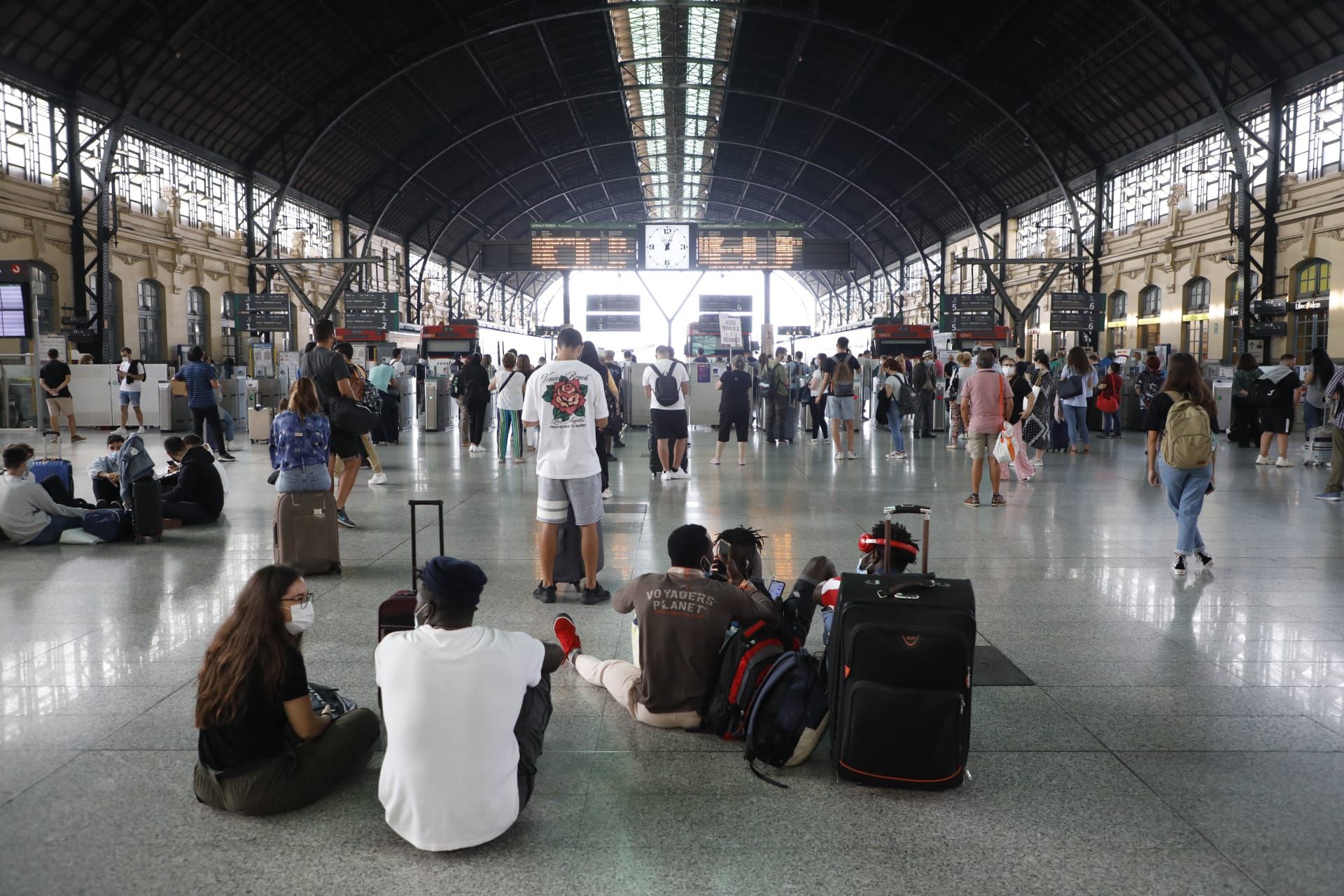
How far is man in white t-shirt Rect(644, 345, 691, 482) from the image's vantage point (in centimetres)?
1214

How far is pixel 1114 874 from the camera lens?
9.61 feet

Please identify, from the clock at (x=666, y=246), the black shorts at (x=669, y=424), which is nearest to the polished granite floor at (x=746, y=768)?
the black shorts at (x=669, y=424)

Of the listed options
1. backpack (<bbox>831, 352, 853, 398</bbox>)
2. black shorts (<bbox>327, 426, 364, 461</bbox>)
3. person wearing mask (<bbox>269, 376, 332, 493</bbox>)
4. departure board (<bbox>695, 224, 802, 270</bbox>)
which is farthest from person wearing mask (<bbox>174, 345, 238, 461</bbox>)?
departure board (<bbox>695, 224, 802, 270</bbox>)

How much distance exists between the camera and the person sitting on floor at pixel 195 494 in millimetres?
8938

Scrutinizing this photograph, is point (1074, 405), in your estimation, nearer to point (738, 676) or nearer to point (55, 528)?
point (738, 676)

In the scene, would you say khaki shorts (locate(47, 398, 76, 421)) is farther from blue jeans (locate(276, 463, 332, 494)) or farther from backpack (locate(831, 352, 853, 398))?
backpack (locate(831, 352, 853, 398))

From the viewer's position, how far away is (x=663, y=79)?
37719 mm

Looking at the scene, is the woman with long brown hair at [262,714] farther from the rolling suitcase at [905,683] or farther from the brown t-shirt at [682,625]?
the rolling suitcase at [905,683]

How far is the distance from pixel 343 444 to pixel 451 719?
21.0ft

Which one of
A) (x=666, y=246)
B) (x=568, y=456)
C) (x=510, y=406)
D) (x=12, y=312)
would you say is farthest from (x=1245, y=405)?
(x=12, y=312)

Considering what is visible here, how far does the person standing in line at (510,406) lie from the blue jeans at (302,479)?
23.4 ft

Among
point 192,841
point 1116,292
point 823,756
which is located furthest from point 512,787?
point 1116,292

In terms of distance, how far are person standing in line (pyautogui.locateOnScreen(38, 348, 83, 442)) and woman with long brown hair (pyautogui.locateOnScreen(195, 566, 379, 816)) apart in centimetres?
1373

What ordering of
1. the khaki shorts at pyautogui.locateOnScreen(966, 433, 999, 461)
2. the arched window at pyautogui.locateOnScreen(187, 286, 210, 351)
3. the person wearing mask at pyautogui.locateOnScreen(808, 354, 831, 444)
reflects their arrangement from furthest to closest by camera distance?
the arched window at pyautogui.locateOnScreen(187, 286, 210, 351) < the person wearing mask at pyautogui.locateOnScreen(808, 354, 831, 444) < the khaki shorts at pyautogui.locateOnScreen(966, 433, 999, 461)
